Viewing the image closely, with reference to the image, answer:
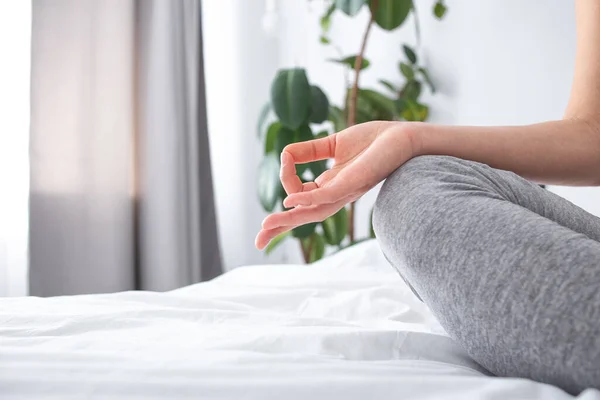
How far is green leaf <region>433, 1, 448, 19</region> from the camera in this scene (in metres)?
2.43

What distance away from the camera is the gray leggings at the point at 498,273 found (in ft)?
1.43

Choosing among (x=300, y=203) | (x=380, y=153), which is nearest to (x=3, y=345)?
(x=300, y=203)

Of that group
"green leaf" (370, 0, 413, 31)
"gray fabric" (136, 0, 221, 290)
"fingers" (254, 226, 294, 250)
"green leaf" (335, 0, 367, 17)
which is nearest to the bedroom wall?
"green leaf" (370, 0, 413, 31)

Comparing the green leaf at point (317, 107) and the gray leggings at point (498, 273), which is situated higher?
the green leaf at point (317, 107)

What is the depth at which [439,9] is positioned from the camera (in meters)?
2.43

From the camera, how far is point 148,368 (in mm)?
482

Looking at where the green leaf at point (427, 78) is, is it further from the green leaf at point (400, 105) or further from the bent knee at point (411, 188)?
the bent knee at point (411, 188)

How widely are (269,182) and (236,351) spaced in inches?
76.7

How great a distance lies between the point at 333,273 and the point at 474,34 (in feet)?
4.66

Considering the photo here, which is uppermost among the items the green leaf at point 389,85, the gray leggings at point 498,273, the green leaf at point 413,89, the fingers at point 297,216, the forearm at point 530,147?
the green leaf at point 389,85

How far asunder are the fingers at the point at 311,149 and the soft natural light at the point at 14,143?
1.71m

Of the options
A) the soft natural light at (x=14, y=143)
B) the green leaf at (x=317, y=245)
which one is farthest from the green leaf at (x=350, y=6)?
the soft natural light at (x=14, y=143)

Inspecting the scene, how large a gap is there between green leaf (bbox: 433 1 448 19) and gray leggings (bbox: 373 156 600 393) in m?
1.96

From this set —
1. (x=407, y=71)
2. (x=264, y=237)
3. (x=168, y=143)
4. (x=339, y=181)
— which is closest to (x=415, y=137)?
(x=339, y=181)
